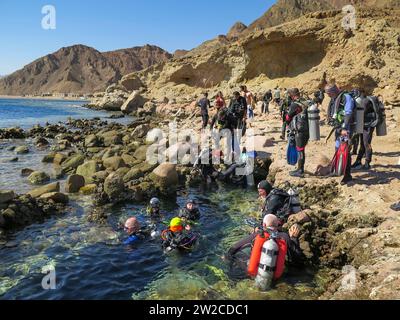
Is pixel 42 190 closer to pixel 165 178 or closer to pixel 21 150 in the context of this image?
pixel 165 178

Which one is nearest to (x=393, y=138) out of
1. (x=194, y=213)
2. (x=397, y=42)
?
(x=194, y=213)

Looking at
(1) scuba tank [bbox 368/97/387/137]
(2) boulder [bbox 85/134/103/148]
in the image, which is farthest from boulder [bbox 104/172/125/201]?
(2) boulder [bbox 85/134/103/148]

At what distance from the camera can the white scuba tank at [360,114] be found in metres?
10.1

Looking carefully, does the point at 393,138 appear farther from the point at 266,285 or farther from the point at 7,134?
the point at 7,134

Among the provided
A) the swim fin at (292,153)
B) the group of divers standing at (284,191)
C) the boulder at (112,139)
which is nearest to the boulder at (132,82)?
the boulder at (112,139)

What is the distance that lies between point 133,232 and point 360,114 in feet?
22.3

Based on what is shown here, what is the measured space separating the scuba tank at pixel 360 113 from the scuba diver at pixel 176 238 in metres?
5.40

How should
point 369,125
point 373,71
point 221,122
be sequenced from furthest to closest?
point 373,71 → point 221,122 → point 369,125

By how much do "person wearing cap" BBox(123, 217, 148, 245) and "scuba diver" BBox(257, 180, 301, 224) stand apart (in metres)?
3.16

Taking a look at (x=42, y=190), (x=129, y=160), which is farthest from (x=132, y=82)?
(x=42, y=190)

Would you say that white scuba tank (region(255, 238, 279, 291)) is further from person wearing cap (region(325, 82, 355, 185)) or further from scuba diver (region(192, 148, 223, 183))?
scuba diver (region(192, 148, 223, 183))

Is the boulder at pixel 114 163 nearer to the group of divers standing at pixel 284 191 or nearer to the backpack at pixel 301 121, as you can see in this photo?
the group of divers standing at pixel 284 191
